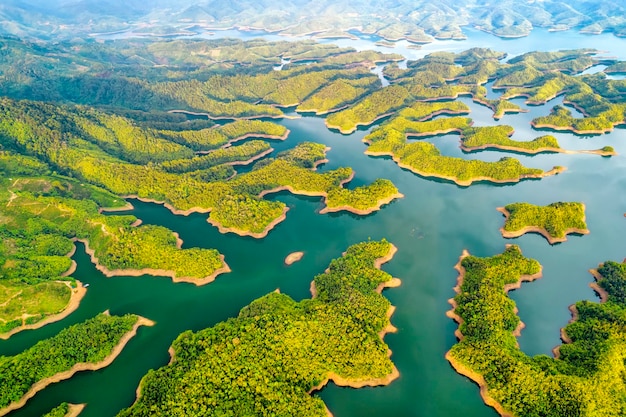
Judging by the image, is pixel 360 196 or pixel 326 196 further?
pixel 326 196

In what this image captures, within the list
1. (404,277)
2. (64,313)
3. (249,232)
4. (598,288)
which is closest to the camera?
(64,313)

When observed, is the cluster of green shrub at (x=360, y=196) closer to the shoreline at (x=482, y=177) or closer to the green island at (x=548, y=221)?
the shoreline at (x=482, y=177)

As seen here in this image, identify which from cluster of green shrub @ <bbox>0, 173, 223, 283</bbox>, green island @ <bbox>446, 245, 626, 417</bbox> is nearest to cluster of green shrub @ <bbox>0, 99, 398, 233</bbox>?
cluster of green shrub @ <bbox>0, 173, 223, 283</bbox>

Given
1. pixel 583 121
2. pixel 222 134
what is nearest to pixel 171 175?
pixel 222 134

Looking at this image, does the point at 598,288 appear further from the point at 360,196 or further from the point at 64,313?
the point at 64,313

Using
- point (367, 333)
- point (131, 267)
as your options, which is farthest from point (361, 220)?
point (131, 267)

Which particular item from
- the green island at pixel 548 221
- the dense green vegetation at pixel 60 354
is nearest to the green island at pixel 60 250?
the dense green vegetation at pixel 60 354
